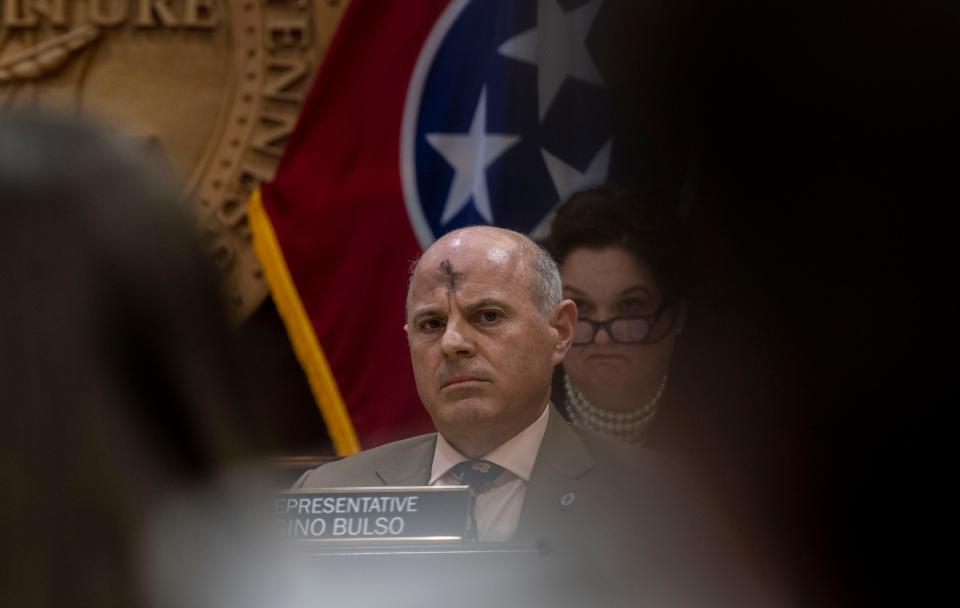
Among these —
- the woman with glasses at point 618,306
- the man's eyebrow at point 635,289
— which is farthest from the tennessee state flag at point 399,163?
the man's eyebrow at point 635,289

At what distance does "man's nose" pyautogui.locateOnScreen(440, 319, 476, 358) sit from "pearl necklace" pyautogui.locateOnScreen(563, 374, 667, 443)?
0.76m

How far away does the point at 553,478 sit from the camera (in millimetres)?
2166

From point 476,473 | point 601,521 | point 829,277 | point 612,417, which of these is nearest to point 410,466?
point 476,473

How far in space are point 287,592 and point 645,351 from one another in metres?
2.26

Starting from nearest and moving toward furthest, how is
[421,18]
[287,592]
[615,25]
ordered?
[287,592] → [615,25] → [421,18]

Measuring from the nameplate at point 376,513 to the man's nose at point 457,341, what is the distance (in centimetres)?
34

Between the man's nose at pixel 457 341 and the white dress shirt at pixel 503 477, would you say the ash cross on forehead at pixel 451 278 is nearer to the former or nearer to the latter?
the man's nose at pixel 457 341

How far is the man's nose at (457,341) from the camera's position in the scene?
86.7 inches

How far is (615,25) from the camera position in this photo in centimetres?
346

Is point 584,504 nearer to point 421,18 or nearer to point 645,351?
point 645,351

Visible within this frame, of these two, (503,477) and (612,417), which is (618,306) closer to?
(612,417)

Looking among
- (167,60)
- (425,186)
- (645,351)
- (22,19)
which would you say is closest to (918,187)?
(645,351)

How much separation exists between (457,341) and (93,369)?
4.67 feet

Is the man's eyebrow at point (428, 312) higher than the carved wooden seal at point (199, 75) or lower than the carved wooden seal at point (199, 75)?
lower
